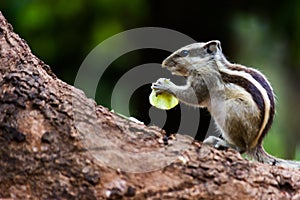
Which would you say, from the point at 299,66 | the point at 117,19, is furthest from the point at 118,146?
the point at 299,66

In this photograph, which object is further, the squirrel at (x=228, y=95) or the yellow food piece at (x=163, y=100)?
the yellow food piece at (x=163, y=100)

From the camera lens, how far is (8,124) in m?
1.43

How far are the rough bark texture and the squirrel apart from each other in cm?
23

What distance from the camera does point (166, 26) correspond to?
378 cm

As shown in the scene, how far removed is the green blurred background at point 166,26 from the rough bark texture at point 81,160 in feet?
6.31

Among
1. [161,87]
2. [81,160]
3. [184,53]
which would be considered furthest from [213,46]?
[81,160]

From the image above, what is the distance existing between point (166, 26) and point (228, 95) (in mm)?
1970

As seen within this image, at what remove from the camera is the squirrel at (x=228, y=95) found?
69.6 inches

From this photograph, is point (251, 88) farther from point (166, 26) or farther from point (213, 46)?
point (166, 26)

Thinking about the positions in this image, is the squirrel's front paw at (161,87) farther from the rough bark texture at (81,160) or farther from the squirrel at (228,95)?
the rough bark texture at (81,160)

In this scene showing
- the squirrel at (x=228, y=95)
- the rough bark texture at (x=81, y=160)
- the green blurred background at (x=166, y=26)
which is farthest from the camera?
the green blurred background at (x=166, y=26)

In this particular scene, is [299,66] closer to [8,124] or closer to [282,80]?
[282,80]

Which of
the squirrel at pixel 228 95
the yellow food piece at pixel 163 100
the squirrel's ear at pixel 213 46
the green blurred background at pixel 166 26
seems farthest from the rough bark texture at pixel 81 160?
the green blurred background at pixel 166 26

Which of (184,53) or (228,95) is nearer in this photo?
(228,95)
